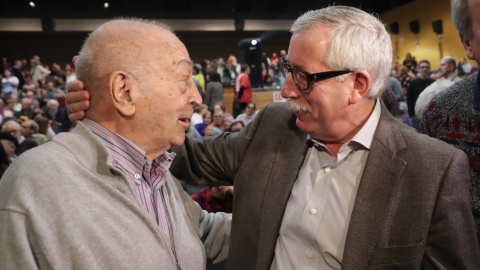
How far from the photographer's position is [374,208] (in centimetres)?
132

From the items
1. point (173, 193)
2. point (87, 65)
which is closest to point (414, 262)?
point (173, 193)

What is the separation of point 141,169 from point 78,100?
0.26 metres

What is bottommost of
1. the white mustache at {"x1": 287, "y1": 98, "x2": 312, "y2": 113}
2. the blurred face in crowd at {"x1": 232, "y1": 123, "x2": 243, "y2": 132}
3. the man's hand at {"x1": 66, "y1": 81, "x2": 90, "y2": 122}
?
the blurred face in crowd at {"x1": 232, "y1": 123, "x2": 243, "y2": 132}

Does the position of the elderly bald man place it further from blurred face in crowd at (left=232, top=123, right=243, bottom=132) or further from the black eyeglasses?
blurred face in crowd at (left=232, top=123, right=243, bottom=132)

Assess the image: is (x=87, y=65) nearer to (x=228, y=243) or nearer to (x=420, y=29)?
(x=228, y=243)

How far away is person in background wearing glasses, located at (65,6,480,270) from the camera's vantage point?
128 centimetres

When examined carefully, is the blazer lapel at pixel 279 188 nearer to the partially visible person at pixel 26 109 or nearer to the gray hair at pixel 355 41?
the gray hair at pixel 355 41

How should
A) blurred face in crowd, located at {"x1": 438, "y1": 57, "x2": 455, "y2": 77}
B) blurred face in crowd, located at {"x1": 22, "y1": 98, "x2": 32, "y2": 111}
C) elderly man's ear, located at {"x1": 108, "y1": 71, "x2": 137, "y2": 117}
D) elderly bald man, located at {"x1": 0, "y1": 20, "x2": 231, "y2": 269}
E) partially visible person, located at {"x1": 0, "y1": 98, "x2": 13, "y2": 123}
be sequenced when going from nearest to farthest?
elderly bald man, located at {"x1": 0, "y1": 20, "x2": 231, "y2": 269} → elderly man's ear, located at {"x1": 108, "y1": 71, "x2": 137, "y2": 117} → blurred face in crowd, located at {"x1": 438, "y1": 57, "x2": 455, "y2": 77} → partially visible person, located at {"x1": 0, "y1": 98, "x2": 13, "y2": 123} → blurred face in crowd, located at {"x1": 22, "y1": 98, "x2": 32, "y2": 111}

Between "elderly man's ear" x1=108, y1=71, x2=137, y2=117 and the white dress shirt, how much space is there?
0.63 m

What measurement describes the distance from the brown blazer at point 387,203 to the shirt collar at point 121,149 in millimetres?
356

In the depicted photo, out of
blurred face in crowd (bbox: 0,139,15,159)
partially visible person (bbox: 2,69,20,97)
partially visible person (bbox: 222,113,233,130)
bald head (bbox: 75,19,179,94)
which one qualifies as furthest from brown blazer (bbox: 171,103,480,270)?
partially visible person (bbox: 2,69,20,97)

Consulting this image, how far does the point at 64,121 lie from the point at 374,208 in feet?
25.6

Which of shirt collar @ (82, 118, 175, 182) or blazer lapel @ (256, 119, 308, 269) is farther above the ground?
shirt collar @ (82, 118, 175, 182)

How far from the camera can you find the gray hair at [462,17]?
1.41 meters
